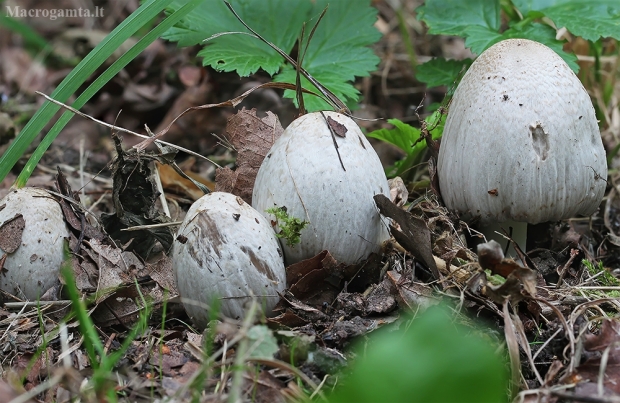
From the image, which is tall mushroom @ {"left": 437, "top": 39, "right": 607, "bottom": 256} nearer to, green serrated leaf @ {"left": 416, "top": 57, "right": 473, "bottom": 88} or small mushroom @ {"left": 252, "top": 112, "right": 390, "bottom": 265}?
small mushroom @ {"left": 252, "top": 112, "right": 390, "bottom": 265}

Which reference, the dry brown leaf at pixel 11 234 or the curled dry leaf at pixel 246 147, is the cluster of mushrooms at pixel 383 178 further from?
the curled dry leaf at pixel 246 147

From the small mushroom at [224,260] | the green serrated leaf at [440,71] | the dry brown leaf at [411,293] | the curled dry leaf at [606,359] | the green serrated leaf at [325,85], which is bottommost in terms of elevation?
the curled dry leaf at [606,359]

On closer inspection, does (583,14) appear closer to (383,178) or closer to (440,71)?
(440,71)

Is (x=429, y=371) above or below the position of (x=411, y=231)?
above

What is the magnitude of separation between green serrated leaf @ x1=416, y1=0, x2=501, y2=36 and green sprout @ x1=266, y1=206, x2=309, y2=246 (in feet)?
4.25

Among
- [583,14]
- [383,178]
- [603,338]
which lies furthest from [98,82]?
[583,14]

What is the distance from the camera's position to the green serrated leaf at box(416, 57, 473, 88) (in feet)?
10.5

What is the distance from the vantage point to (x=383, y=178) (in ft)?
7.93

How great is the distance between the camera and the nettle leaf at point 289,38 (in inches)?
116

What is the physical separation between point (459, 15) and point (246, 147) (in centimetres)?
121

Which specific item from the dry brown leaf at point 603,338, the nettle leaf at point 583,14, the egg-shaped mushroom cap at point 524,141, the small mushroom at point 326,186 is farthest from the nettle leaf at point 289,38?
the dry brown leaf at point 603,338

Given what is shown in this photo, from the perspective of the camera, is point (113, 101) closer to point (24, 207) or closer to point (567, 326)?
point (24, 207)

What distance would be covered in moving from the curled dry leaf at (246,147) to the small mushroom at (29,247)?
0.70m

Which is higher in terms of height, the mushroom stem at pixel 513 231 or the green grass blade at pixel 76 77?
the green grass blade at pixel 76 77
